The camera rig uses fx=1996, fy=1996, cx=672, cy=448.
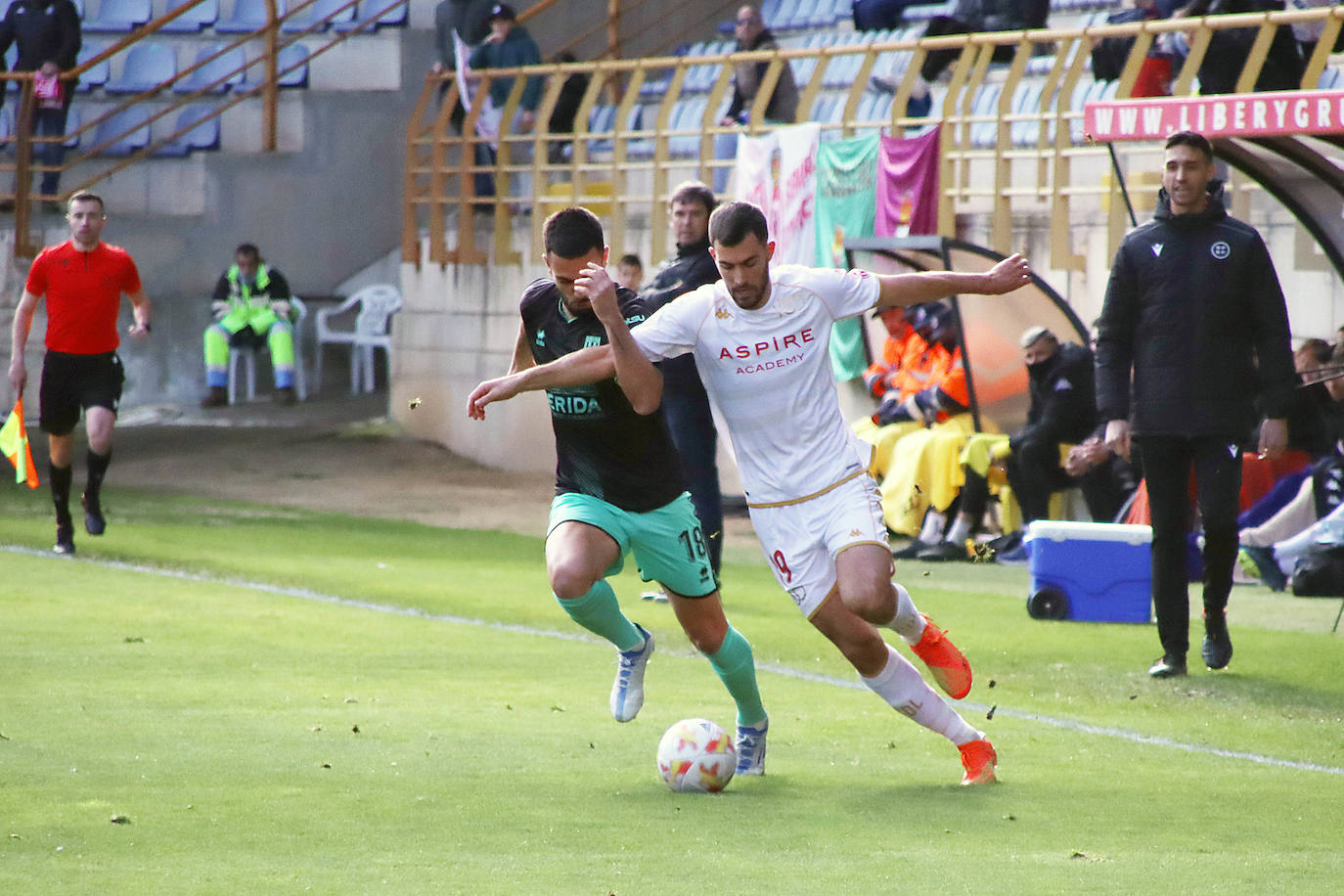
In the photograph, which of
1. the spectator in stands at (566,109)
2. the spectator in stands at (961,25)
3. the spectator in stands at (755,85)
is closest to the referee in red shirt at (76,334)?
the spectator in stands at (755,85)

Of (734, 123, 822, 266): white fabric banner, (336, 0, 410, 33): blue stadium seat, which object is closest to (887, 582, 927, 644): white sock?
(734, 123, 822, 266): white fabric banner

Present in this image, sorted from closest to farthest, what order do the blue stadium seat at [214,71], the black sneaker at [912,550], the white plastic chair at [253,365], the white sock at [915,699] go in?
the white sock at [915,699], the black sneaker at [912,550], the white plastic chair at [253,365], the blue stadium seat at [214,71]

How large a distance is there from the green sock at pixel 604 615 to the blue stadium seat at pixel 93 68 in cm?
1993

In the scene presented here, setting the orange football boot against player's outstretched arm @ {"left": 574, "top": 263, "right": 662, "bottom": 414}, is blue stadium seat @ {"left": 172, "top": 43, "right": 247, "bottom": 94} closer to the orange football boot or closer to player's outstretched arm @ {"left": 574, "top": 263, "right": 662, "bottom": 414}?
player's outstretched arm @ {"left": 574, "top": 263, "right": 662, "bottom": 414}

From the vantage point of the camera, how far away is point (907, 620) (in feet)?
20.7

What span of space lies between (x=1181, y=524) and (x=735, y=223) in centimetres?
346

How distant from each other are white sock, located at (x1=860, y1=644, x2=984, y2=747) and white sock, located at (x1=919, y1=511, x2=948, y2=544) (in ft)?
27.2

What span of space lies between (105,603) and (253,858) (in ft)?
19.3

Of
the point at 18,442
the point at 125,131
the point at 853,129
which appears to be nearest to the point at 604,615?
the point at 18,442

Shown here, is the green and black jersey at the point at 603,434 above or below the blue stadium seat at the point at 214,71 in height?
below

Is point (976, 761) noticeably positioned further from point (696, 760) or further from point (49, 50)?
point (49, 50)

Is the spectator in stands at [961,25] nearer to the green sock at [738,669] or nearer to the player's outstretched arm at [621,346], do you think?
the green sock at [738,669]

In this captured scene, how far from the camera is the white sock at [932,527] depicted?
14617 millimetres

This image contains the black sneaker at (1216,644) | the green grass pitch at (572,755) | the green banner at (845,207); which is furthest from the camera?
the green banner at (845,207)
